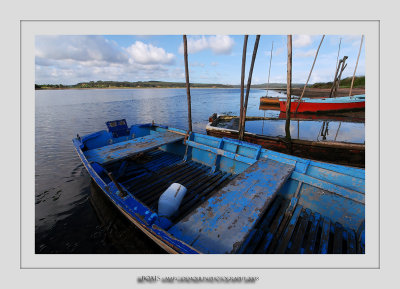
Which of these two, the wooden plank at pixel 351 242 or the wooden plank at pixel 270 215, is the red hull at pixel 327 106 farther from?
the wooden plank at pixel 351 242

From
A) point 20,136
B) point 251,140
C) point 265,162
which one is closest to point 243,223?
point 265,162

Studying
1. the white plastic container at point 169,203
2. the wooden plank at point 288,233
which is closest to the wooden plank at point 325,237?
the wooden plank at point 288,233

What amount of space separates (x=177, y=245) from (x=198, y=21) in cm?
388

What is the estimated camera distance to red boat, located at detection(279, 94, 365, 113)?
18.1 m

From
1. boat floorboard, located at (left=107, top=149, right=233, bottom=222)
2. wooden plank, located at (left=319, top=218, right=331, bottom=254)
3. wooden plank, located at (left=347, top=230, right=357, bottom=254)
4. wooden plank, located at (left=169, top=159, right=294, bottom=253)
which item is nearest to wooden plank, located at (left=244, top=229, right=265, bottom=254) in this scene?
wooden plank, located at (left=169, top=159, right=294, bottom=253)

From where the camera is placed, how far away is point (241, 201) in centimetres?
331

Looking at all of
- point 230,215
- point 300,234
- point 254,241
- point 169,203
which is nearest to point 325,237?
point 300,234

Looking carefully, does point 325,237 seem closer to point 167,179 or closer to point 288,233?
point 288,233

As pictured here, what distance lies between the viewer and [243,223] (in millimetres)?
2787

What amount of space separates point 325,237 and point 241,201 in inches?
73.9

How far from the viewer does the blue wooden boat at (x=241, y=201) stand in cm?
272

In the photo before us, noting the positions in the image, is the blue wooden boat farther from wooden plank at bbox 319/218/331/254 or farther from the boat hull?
the boat hull

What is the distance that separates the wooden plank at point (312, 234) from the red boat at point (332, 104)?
65.9 ft

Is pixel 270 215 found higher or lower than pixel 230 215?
lower
